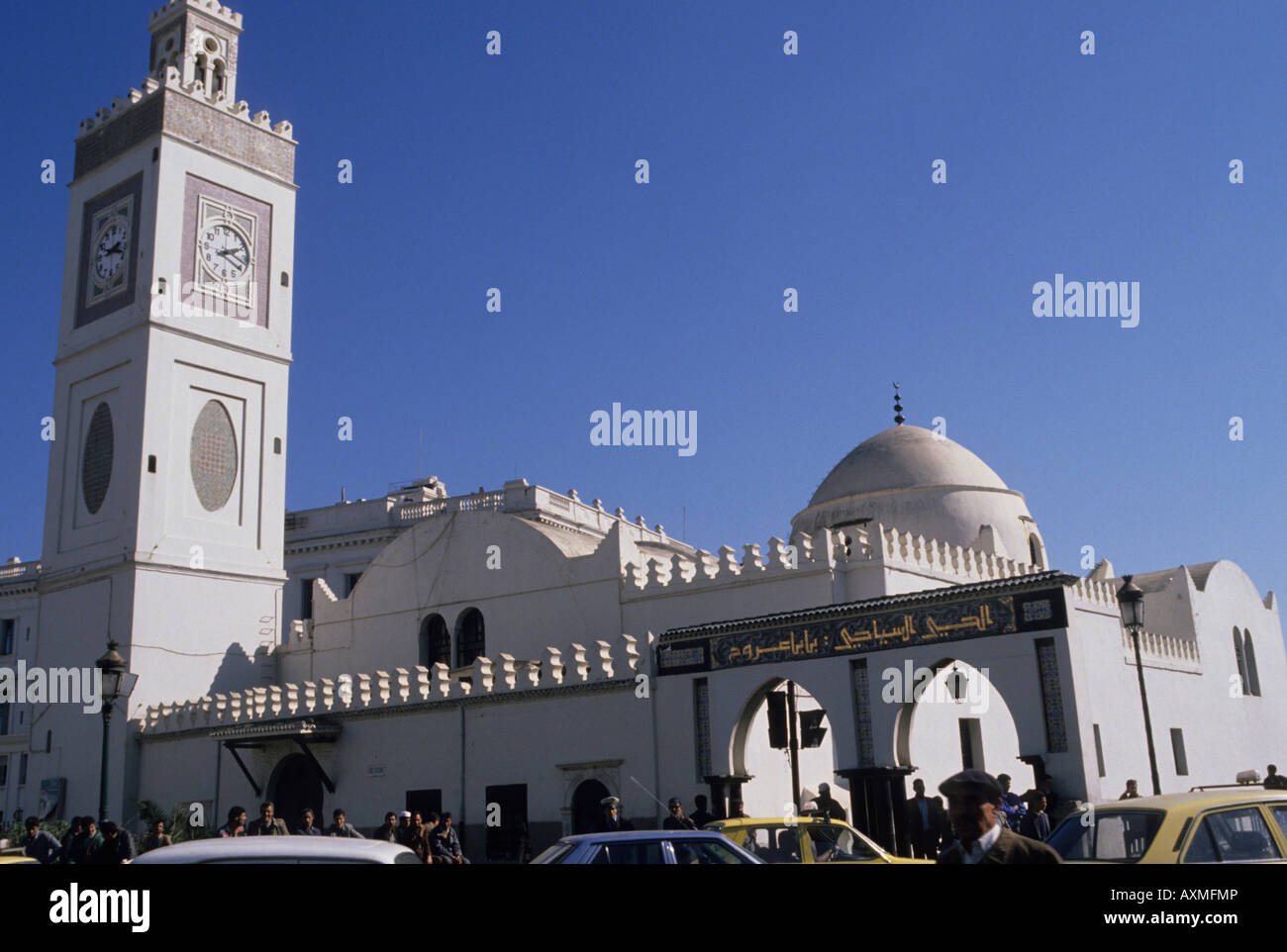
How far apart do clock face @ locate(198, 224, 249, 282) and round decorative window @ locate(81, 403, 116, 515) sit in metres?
4.60

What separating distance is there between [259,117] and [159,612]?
14.5 metres

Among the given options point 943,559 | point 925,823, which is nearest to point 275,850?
point 925,823

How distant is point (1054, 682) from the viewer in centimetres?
1579

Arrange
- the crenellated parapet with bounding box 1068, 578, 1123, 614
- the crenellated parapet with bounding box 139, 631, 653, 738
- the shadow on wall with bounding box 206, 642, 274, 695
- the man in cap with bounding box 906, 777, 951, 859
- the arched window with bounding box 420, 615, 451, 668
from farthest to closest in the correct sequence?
the shadow on wall with bounding box 206, 642, 274, 695 → the arched window with bounding box 420, 615, 451, 668 → the crenellated parapet with bounding box 139, 631, 653, 738 → the crenellated parapet with bounding box 1068, 578, 1123, 614 → the man in cap with bounding box 906, 777, 951, 859

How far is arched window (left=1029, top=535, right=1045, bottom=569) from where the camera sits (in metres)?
28.5

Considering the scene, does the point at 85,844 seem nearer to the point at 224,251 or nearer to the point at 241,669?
the point at 241,669

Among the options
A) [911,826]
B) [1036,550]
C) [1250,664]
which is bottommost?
[911,826]

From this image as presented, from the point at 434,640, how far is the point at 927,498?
1209 centimetres

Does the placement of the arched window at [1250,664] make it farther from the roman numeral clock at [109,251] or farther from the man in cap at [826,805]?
the roman numeral clock at [109,251]

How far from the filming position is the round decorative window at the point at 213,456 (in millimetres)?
30672

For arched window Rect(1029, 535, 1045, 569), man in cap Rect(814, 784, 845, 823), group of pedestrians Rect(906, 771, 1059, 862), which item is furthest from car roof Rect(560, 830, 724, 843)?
arched window Rect(1029, 535, 1045, 569)

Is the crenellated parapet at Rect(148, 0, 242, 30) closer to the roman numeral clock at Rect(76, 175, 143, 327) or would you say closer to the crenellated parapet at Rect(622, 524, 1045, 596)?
the roman numeral clock at Rect(76, 175, 143, 327)

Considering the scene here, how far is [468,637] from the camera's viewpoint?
2778cm

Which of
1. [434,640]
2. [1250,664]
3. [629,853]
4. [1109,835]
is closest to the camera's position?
[1109,835]
